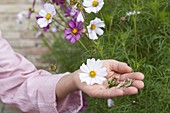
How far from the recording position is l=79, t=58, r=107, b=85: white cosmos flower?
1312mm

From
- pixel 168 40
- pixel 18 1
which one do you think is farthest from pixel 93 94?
pixel 18 1

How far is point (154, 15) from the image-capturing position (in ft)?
6.00

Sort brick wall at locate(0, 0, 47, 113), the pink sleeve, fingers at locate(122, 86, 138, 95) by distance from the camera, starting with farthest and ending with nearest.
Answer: brick wall at locate(0, 0, 47, 113) < the pink sleeve < fingers at locate(122, 86, 138, 95)

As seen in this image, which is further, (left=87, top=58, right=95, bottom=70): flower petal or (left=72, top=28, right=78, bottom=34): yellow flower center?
(left=72, top=28, right=78, bottom=34): yellow flower center

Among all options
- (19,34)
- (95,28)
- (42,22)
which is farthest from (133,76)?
(19,34)

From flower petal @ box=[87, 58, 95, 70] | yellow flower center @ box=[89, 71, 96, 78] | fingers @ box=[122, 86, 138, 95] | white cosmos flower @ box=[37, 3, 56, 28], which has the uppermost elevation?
white cosmos flower @ box=[37, 3, 56, 28]

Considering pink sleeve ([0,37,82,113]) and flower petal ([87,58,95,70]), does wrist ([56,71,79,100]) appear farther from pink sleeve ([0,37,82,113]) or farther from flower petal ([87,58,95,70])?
flower petal ([87,58,95,70])

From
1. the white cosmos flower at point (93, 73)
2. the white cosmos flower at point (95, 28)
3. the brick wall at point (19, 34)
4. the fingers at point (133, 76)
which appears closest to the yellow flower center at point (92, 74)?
the white cosmos flower at point (93, 73)

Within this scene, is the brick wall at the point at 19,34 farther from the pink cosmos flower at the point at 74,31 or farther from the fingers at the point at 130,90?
the fingers at the point at 130,90

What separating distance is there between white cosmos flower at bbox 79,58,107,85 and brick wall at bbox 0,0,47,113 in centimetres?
164

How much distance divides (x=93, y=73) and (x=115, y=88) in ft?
0.26

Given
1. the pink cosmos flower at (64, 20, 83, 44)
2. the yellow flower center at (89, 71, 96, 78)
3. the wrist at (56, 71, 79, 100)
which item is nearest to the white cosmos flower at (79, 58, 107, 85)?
the yellow flower center at (89, 71, 96, 78)

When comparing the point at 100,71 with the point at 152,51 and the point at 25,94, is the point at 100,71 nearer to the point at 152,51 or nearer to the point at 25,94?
the point at 25,94

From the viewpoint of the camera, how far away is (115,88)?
1.29 m
